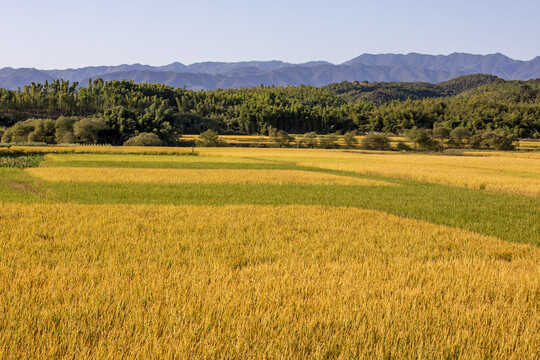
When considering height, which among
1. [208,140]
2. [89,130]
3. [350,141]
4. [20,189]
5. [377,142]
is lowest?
[208,140]

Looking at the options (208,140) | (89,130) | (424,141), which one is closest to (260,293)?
(89,130)

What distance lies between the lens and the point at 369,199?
64.0 feet

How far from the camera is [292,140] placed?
286 ft

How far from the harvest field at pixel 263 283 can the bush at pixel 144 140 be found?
55.1 metres

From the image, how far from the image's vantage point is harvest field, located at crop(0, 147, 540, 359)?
4535 millimetres

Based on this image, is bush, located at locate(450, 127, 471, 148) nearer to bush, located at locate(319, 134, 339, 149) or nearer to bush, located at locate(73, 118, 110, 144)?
bush, located at locate(319, 134, 339, 149)

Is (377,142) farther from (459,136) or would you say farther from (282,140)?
(459,136)

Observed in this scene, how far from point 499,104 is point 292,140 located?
276 feet

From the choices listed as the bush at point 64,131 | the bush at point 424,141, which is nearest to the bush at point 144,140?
the bush at point 64,131

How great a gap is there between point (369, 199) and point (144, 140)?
55.2 metres

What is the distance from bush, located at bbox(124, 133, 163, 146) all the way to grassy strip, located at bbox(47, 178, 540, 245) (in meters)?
47.1

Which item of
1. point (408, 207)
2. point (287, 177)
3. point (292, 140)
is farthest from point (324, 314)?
point (292, 140)

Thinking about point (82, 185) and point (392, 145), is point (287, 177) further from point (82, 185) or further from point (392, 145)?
point (392, 145)

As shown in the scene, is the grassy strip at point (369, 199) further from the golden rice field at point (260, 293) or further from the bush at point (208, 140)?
the bush at point (208, 140)
